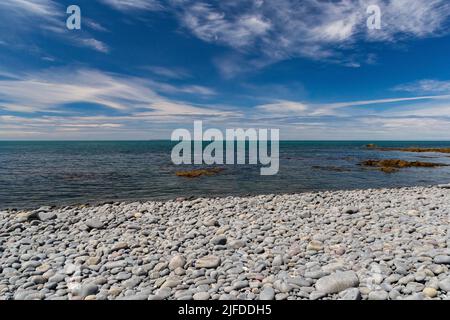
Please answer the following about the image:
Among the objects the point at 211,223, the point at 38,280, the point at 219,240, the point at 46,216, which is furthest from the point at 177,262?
the point at 46,216

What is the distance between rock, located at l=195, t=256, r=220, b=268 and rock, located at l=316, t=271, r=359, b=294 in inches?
79.3

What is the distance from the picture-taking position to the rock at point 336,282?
4.52 m

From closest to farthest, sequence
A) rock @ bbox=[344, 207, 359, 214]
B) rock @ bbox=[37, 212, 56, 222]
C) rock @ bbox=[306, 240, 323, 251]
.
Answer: rock @ bbox=[306, 240, 323, 251], rock @ bbox=[37, 212, 56, 222], rock @ bbox=[344, 207, 359, 214]

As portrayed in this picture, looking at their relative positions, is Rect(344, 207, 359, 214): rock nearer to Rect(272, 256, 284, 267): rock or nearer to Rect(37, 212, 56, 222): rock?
Rect(272, 256, 284, 267): rock

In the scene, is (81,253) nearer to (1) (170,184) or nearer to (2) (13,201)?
(2) (13,201)

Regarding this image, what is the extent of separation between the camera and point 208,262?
5676 millimetres

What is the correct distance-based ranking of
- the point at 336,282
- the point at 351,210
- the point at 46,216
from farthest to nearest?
1. the point at 351,210
2. the point at 46,216
3. the point at 336,282

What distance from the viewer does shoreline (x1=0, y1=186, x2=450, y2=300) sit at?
15.2 feet

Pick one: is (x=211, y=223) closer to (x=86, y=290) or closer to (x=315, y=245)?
(x=315, y=245)

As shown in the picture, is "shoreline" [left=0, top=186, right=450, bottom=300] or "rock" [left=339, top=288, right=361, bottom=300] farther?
"shoreline" [left=0, top=186, right=450, bottom=300]

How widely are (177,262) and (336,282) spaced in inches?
120

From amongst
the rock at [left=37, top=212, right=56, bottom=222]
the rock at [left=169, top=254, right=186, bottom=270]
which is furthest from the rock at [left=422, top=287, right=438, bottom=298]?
the rock at [left=37, top=212, right=56, bottom=222]

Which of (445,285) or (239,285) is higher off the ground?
(445,285)

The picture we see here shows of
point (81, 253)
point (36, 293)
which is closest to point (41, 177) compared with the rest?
point (81, 253)
